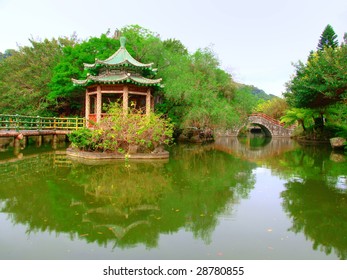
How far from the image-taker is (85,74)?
19.2 m

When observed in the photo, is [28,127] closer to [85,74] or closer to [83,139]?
[85,74]

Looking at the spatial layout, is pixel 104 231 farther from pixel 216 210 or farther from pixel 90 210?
pixel 216 210

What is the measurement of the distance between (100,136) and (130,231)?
8.13m

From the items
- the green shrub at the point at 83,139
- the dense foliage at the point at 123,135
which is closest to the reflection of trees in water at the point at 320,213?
the dense foliage at the point at 123,135

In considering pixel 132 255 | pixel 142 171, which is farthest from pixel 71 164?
pixel 132 255

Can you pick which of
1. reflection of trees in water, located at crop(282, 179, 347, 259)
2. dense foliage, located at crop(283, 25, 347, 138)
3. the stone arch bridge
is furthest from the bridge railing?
the stone arch bridge

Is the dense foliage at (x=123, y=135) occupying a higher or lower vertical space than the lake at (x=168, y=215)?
higher

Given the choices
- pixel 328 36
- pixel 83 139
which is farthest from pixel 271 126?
pixel 83 139

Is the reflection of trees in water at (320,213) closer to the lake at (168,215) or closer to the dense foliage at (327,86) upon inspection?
the lake at (168,215)

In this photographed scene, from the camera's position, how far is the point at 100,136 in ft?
41.0

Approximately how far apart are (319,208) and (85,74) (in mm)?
15959

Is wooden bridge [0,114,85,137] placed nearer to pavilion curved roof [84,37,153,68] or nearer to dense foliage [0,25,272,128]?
dense foliage [0,25,272,128]

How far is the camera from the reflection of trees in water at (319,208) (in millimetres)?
4591

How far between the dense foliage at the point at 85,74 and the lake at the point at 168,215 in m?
10.6
